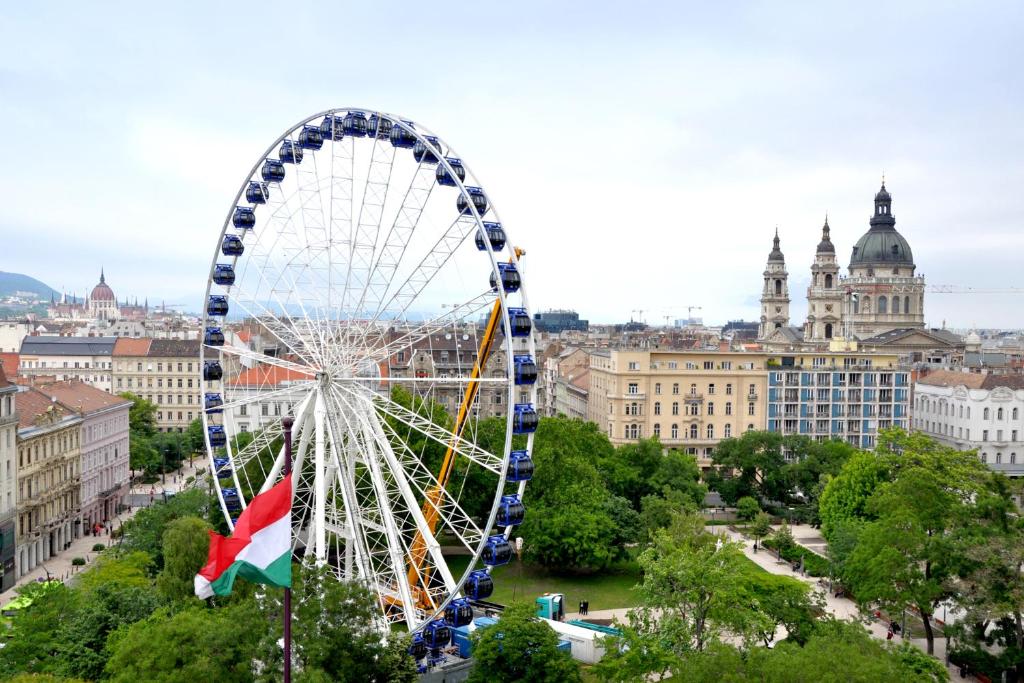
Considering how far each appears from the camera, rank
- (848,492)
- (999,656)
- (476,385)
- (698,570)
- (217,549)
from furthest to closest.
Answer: (848,492) → (476,385) → (999,656) → (698,570) → (217,549)

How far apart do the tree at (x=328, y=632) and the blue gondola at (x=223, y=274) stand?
20701 mm

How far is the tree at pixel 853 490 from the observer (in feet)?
218

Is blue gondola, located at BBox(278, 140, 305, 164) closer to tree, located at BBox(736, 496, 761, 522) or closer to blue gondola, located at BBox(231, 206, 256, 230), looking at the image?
blue gondola, located at BBox(231, 206, 256, 230)

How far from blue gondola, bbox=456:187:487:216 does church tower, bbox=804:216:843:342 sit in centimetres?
13234

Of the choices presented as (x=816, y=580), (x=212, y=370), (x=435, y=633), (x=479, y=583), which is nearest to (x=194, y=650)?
(x=435, y=633)

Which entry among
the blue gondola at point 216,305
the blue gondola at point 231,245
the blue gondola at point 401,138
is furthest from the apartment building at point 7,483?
the blue gondola at point 401,138

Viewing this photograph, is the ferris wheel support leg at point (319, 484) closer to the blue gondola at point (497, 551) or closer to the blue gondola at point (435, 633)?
the blue gondola at point (435, 633)

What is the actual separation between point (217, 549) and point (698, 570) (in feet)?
71.0

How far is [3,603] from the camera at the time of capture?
58.2 m

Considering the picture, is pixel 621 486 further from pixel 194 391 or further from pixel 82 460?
pixel 194 391

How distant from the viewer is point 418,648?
42.6 m

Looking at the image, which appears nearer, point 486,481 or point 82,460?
point 486,481

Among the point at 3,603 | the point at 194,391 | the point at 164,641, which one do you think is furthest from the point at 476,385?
the point at 194,391

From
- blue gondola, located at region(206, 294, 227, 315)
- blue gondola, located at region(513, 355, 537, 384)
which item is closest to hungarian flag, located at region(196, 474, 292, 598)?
blue gondola, located at region(513, 355, 537, 384)
